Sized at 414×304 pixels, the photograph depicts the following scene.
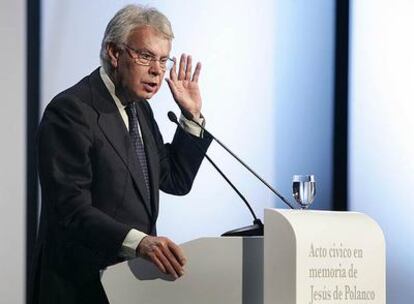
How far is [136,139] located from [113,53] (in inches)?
9.6

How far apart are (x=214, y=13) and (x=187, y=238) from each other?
37.0 inches

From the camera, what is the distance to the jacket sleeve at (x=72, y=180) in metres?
2.02

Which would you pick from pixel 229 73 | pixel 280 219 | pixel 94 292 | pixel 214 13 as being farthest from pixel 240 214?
pixel 280 219

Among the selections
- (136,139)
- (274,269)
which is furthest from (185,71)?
(274,269)

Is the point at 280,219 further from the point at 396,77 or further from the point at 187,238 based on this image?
the point at 396,77

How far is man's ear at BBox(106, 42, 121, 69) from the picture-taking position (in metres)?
2.38

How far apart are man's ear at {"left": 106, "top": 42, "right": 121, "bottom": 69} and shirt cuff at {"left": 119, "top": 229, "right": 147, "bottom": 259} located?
576 mm

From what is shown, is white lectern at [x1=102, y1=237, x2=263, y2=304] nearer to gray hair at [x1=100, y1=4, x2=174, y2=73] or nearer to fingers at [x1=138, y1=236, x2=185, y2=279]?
fingers at [x1=138, y1=236, x2=185, y2=279]

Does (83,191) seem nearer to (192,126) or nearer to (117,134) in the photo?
(117,134)

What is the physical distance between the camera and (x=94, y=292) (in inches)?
84.5

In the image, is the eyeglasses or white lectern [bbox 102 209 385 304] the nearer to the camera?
white lectern [bbox 102 209 385 304]
